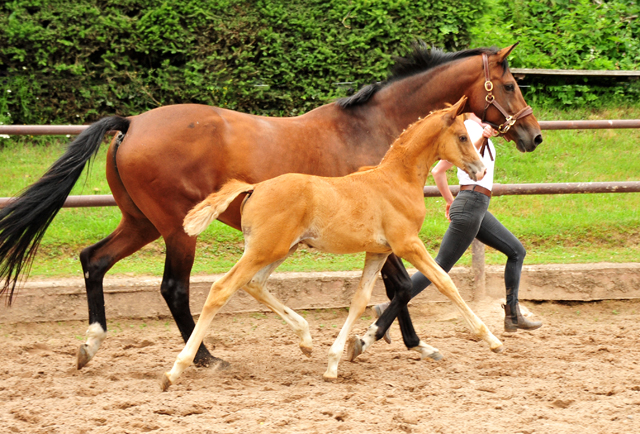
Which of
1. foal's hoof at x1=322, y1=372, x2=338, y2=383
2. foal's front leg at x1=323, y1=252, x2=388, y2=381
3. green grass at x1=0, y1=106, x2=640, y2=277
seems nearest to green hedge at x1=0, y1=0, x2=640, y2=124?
green grass at x1=0, y1=106, x2=640, y2=277

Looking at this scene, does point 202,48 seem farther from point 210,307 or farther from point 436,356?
point 436,356

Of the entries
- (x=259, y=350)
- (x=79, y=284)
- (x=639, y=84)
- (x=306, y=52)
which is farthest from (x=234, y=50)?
(x=639, y=84)

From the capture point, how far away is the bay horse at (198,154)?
4.02m

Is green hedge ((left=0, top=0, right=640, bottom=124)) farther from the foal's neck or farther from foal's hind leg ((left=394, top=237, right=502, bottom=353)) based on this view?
foal's hind leg ((left=394, top=237, right=502, bottom=353))

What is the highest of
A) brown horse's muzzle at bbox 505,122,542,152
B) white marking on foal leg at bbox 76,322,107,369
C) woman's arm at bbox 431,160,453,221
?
brown horse's muzzle at bbox 505,122,542,152

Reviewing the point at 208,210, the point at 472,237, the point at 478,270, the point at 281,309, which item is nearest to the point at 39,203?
the point at 208,210

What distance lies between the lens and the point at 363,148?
438cm

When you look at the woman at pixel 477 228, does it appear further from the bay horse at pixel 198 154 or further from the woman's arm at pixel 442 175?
the bay horse at pixel 198 154

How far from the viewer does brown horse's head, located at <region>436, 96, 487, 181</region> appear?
3.84 meters

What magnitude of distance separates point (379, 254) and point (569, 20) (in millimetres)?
6829

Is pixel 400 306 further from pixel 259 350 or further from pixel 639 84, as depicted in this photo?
pixel 639 84

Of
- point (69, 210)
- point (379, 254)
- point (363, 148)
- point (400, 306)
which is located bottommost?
point (69, 210)

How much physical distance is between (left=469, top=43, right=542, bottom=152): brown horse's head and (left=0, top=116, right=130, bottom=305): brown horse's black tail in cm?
243

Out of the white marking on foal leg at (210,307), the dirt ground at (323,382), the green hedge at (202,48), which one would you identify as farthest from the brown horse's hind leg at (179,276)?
the green hedge at (202,48)
